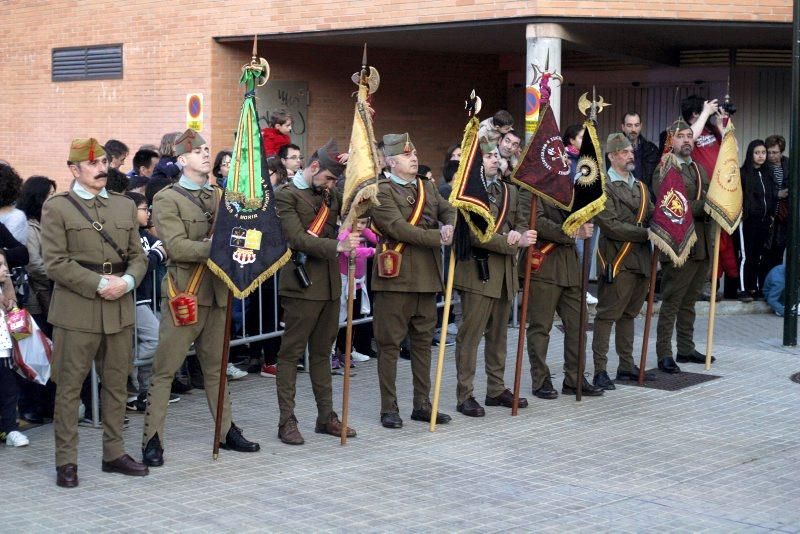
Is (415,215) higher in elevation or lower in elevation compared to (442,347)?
higher

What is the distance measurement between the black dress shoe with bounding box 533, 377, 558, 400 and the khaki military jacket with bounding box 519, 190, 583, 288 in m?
0.84

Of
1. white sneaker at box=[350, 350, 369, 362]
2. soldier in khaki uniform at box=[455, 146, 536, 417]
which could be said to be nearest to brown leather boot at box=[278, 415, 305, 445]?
soldier in khaki uniform at box=[455, 146, 536, 417]

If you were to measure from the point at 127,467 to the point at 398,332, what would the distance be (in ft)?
7.46

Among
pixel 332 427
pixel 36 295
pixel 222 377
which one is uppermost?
pixel 36 295

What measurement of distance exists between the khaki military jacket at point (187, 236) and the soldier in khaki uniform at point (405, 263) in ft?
4.35

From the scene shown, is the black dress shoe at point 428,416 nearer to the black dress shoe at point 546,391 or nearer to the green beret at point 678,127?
the black dress shoe at point 546,391

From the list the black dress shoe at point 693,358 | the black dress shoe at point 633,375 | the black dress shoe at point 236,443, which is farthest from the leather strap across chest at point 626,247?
the black dress shoe at point 236,443

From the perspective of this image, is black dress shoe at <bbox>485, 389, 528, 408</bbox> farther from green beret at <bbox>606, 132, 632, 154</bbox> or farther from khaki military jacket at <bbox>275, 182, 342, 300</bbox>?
green beret at <bbox>606, 132, 632, 154</bbox>

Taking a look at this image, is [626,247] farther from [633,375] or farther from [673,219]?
[633,375]

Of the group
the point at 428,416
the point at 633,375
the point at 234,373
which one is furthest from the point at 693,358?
the point at 234,373

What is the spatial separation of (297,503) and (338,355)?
446 centimetres

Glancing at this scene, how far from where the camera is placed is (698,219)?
11.2m

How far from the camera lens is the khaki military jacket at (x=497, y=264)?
9188 mm

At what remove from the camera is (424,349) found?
8992 mm
